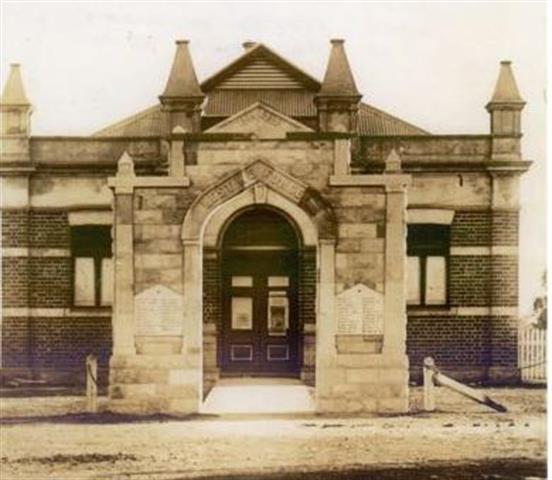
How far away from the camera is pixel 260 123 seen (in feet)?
34.9

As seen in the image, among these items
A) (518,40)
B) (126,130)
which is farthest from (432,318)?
(126,130)

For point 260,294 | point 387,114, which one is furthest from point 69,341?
point 387,114

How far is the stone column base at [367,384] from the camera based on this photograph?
10.5m

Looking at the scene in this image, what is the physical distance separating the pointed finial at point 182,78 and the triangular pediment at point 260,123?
471 mm

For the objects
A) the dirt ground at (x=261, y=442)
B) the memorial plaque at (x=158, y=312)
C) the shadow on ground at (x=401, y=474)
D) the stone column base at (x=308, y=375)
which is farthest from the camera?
the stone column base at (x=308, y=375)

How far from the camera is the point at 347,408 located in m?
10.5

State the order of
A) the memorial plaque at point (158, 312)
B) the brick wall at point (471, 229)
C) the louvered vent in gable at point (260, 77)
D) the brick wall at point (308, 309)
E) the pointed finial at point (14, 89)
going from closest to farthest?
the pointed finial at point (14, 89)
the memorial plaque at point (158, 312)
the louvered vent in gable at point (260, 77)
the brick wall at point (471, 229)
the brick wall at point (308, 309)

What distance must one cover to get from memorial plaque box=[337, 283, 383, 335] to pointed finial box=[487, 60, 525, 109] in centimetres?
250

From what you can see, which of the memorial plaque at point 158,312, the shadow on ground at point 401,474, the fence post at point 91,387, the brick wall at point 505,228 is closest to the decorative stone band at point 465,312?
the brick wall at point 505,228

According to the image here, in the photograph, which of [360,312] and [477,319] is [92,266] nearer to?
[360,312]

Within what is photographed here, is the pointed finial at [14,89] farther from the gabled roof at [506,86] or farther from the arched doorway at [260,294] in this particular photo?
the gabled roof at [506,86]

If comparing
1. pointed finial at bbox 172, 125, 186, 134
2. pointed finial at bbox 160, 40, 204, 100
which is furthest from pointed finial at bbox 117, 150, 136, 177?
pointed finial at bbox 160, 40, 204, 100

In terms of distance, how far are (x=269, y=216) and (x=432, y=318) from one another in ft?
8.59

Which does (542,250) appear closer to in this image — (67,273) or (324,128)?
(324,128)
